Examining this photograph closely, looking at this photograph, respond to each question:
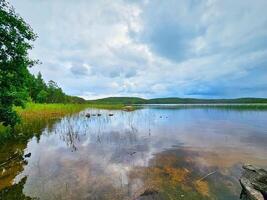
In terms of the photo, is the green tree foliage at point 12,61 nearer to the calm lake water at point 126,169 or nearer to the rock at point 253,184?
the calm lake water at point 126,169

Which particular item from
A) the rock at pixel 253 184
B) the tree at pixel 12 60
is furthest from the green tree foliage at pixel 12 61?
the rock at pixel 253 184

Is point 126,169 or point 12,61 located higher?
point 12,61

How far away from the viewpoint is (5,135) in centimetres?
1470

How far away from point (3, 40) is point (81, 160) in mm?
8410

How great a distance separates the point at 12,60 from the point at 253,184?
1365 centimetres

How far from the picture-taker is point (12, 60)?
1127cm

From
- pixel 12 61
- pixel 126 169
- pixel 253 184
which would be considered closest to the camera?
pixel 253 184

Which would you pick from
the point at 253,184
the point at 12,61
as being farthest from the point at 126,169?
the point at 12,61

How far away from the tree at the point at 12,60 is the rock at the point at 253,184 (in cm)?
1314

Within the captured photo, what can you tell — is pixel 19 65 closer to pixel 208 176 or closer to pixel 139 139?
pixel 139 139

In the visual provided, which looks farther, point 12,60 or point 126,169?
point 12,60

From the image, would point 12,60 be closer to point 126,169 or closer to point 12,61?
point 12,61

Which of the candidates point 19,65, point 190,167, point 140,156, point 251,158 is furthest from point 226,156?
point 19,65

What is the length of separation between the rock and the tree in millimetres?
13142
